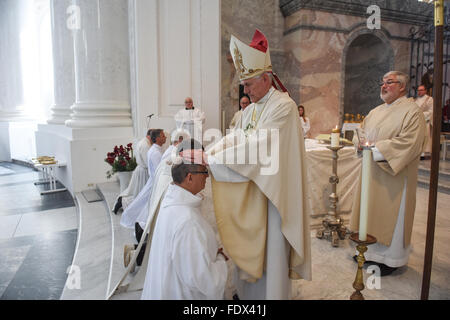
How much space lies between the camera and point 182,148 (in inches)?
75.9

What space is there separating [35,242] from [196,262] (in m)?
3.24

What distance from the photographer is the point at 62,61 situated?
765cm

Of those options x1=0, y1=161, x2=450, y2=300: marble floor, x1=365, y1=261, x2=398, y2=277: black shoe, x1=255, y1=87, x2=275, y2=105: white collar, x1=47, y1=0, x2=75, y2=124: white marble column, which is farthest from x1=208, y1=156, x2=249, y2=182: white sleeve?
x1=47, y1=0, x2=75, y2=124: white marble column

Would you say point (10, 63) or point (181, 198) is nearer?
point (181, 198)

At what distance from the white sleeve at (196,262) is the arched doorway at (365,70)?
1086cm

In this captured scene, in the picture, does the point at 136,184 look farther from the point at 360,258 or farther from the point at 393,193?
the point at 360,258

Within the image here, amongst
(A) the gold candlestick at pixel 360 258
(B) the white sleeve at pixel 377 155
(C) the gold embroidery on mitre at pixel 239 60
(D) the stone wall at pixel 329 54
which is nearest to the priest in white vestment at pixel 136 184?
(C) the gold embroidery on mitre at pixel 239 60

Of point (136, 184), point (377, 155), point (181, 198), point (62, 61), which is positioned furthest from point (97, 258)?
point (62, 61)

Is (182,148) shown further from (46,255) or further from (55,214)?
(55,214)

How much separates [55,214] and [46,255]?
165 cm

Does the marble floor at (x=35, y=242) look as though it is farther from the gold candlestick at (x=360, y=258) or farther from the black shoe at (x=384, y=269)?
the black shoe at (x=384, y=269)

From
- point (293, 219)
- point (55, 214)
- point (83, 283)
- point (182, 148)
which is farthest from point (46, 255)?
point (293, 219)

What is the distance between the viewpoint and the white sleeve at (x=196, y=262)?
5.15ft
